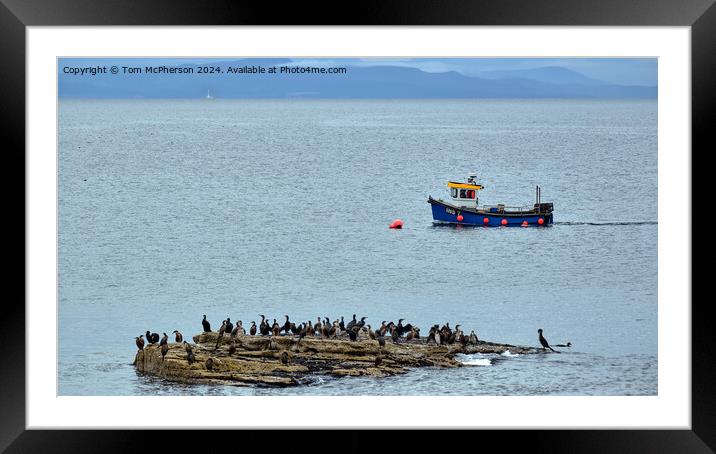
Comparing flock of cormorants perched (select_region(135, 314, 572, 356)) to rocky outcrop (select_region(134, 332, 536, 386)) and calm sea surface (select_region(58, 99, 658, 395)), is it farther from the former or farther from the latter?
calm sea surface (select_region(58, 99, 658, 395))

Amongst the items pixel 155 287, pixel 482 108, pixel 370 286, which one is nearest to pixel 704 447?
pixel 370 286

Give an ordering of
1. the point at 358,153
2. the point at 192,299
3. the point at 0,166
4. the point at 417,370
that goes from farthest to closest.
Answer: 1. the point at 358,153
2. the point at 192,299
3. the point at 417,370
4. the point at 0,166

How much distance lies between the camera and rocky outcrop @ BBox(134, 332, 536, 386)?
10.7 metres

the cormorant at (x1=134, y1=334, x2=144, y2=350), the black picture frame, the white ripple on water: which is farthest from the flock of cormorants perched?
the black picture frame

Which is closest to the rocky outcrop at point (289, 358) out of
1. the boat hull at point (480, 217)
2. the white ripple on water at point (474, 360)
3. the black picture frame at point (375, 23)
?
the white ripple on water at point (474, 360)

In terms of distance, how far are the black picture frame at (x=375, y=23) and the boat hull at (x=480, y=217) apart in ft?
21.4

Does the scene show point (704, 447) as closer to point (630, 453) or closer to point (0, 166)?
point (630, 453)

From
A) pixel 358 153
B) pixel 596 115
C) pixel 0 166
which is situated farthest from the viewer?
pixel 596 115

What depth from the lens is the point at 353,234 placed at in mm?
14211

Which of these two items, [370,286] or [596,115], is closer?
[370,286]

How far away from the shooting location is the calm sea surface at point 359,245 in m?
11.4

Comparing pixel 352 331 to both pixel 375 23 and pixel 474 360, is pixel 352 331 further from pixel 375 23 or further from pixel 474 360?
pixel 375 23

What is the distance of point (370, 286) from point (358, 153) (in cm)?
447

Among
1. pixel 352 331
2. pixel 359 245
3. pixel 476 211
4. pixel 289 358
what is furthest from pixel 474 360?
pixel 476 211
